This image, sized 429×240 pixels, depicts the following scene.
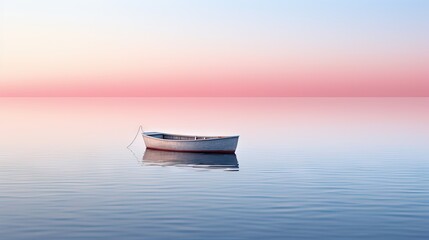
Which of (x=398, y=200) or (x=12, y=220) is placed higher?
(x=398, y=200)

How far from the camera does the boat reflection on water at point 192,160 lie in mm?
55000

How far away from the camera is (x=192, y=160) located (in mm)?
59344

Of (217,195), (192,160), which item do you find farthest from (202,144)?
(217,195)

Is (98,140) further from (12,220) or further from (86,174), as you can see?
(12,220)

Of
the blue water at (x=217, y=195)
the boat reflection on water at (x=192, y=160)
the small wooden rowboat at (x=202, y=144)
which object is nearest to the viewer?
the blue water at (x=217, y=195)

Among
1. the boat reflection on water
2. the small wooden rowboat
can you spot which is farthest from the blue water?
the small wooden rowboat

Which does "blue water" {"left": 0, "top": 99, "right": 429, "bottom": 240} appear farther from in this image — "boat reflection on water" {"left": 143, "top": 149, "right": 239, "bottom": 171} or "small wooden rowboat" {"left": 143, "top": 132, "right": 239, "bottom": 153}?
"small wooden rowboat" {"left": 143, "top": 132, "right": 239, "bottom": 153}

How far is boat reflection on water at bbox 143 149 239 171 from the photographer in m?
55.0

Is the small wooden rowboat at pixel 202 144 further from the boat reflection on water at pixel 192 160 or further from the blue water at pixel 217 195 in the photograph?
the blue water at pixel 217 195

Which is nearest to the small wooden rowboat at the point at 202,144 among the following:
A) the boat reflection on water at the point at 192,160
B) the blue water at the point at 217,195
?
the boat reflection on water at the point at 192,160

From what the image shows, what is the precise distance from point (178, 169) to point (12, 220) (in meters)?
23.2

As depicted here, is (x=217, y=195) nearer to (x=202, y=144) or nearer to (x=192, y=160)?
(x=192, y=160)

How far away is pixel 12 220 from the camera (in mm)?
29406

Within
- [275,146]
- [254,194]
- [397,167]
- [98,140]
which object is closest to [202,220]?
[254,194]
